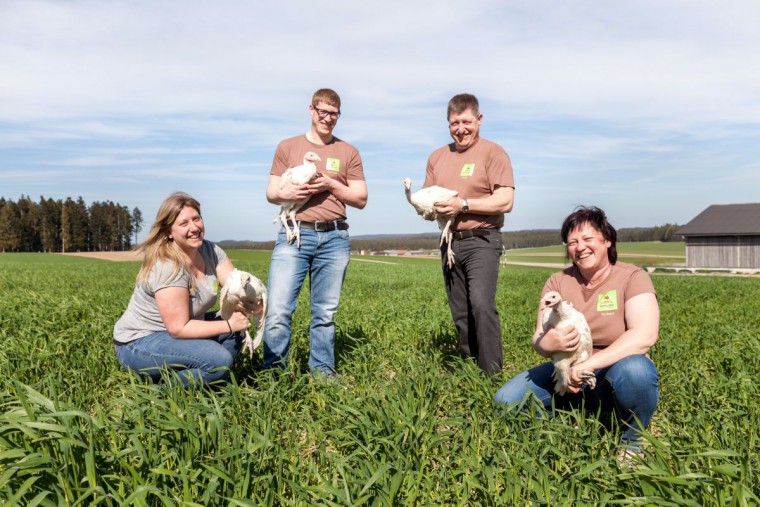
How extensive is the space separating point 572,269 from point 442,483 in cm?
178

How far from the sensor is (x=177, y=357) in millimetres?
4078

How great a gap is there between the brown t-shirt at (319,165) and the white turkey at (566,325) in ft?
6.99

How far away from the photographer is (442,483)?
9.66 ft

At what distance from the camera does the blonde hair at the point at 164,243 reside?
4117 millimetres

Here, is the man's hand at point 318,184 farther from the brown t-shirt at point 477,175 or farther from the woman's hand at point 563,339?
the woman's hand at point 563,339

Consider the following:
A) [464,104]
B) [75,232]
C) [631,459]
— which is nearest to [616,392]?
[631,459]

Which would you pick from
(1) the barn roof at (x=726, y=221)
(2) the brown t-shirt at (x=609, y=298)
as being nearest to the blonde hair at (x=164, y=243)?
(2) the brown t-shirt at (x=609, y=298)

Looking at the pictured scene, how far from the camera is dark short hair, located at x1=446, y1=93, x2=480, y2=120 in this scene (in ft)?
15.2

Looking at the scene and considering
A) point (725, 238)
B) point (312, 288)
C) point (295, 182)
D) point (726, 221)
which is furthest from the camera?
point (726, 221)

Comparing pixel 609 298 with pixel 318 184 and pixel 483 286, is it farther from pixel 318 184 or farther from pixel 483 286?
pixel 318 184

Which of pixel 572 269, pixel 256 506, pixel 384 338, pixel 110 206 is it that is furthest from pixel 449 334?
pixel 110 206

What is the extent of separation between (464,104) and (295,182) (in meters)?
1.54

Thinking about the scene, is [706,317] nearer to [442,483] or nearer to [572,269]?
[572,269]

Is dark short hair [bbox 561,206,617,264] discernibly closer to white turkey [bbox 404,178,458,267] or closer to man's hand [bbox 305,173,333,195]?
white turkey [bbox 404,178,458,267]
